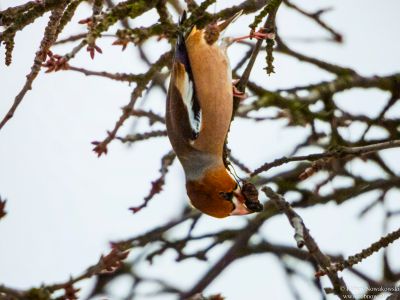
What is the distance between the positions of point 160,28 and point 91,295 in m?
3.34

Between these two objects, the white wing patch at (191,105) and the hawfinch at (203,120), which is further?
the white wing patch at (191,105)

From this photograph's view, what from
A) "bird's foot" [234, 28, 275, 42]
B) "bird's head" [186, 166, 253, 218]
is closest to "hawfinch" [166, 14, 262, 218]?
"bird's head" [186, 166, 253, 218]

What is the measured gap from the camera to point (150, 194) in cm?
481

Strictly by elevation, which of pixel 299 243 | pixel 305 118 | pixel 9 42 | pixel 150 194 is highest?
pixel 305 118

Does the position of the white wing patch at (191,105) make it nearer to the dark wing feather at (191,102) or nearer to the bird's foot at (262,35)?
the dark wing feather at (191,102)

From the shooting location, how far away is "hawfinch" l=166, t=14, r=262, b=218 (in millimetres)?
4898

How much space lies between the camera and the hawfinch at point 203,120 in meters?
4.90

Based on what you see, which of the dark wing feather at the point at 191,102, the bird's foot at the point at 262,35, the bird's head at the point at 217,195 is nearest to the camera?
the bird's foot at the point at 262,35

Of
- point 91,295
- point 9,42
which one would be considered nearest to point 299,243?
point 9,42

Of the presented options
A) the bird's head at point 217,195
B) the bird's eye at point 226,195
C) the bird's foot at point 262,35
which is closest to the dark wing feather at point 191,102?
the bird's head at point 217,195

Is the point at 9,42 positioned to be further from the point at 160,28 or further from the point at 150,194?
the point at 150,194

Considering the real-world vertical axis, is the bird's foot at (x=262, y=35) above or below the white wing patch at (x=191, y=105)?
below

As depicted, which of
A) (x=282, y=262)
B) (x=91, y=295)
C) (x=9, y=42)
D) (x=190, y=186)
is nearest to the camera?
(x=9, y=42)

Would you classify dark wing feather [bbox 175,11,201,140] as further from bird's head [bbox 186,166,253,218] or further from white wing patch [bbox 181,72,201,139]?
bird's head [bbox 186,166,253,218]
